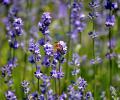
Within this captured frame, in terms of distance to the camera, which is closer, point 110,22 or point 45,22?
point 45,22

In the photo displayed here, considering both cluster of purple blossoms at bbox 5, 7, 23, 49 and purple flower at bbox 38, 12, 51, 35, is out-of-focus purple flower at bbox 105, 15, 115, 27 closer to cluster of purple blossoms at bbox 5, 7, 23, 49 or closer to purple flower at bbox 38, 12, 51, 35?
purple flower at bbox 38, 12, 51, 35

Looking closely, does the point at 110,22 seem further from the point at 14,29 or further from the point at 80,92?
the point at 14,29

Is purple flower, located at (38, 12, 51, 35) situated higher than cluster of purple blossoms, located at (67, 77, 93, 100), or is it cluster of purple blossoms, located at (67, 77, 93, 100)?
purple flower, located at (38, 12, 51, 35)

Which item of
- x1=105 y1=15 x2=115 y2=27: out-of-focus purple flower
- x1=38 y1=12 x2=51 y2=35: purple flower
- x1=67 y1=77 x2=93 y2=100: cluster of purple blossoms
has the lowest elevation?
x1=67 y1=77 x2=93 y2=100: cluster of purple blossoms

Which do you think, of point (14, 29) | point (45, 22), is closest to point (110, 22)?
point (45, 22)

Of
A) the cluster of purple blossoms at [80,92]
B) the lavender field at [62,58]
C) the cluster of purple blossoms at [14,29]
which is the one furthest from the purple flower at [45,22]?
the cluster of purple blossoms at [80,92]

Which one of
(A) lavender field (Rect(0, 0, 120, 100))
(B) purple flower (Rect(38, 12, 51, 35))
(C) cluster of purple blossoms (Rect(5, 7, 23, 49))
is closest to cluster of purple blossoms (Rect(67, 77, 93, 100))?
(A) lavender field (Rect(0, 0, 120, 100))

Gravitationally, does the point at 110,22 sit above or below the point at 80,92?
above

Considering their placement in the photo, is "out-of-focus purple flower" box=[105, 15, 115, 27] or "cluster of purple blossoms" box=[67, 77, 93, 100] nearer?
"cluster of purple blossoms" box=[67, 77, 93, 100]
